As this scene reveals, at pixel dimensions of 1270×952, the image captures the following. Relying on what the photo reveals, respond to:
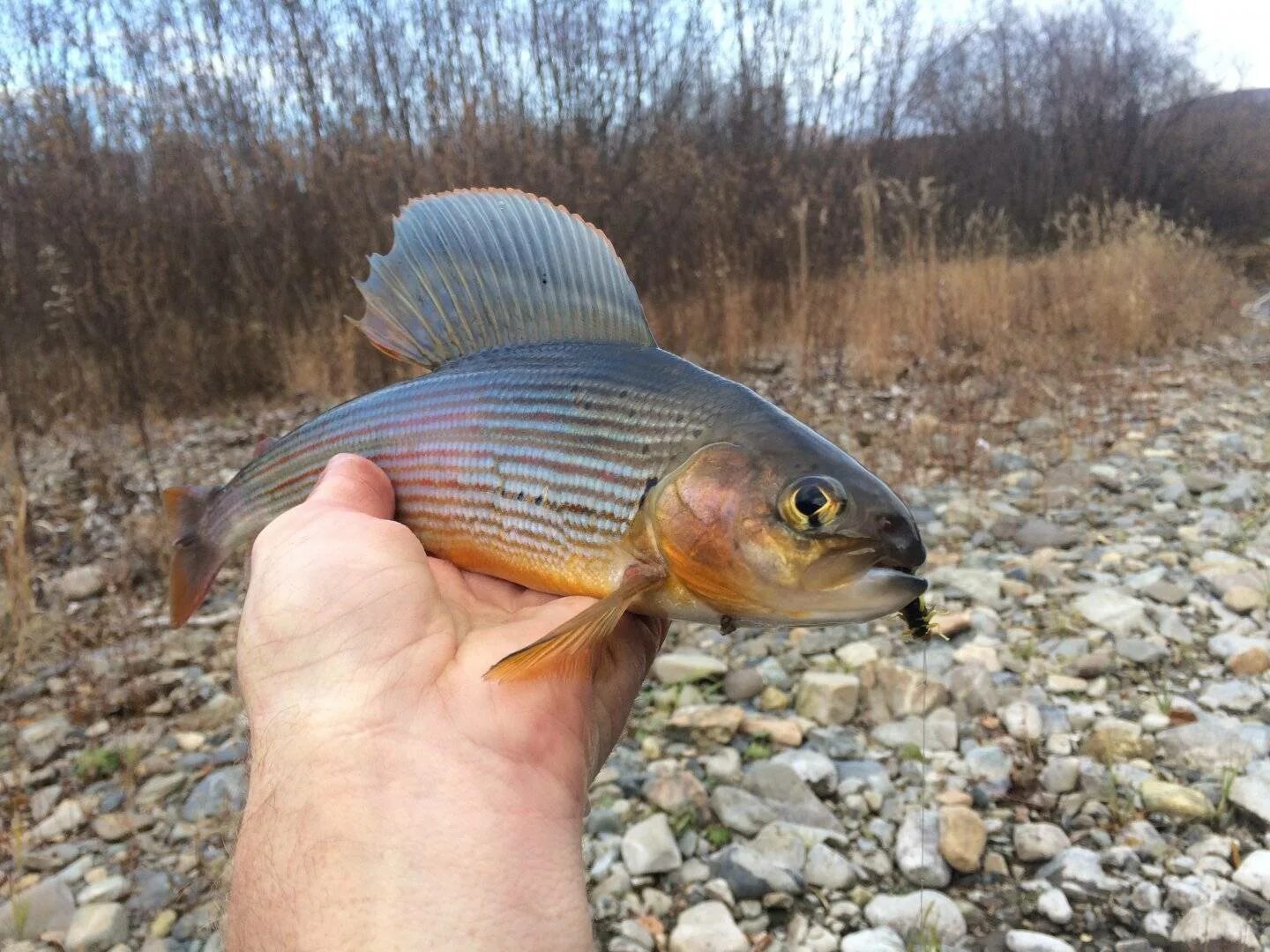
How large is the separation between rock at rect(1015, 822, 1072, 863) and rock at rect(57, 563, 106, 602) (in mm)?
5229

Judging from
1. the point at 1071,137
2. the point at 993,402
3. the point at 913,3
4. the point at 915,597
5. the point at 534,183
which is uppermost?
the point at 913,3

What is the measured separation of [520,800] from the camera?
5.48 feet

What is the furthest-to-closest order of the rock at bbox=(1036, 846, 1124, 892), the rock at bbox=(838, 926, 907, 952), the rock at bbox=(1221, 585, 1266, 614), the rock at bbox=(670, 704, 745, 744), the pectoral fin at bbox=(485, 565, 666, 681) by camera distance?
the rock at bbox=(1221, 585, 1266, 614)
the rock at bbox=(670, 704, 745, 744)
the rock at bbox=(1036, 846, 1124, 892)
the rock at bbox=(838, 926, 907, 952)
the pectoral fin at bbox=(485, 565, 666, 681)

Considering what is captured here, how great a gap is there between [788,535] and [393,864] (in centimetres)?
92

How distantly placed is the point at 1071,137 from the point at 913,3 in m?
10.6

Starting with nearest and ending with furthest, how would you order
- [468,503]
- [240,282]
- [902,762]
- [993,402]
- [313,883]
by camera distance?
[313,883] < [468,503] < [902,762] < [993,402] < [240,282]

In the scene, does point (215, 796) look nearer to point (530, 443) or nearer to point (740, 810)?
point (740, 810)

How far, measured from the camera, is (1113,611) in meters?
4.21

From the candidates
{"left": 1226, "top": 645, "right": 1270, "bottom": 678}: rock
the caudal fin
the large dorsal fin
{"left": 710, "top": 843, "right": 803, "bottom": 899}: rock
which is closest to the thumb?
the large dorsal fin

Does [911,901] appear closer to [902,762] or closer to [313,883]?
[902,762]

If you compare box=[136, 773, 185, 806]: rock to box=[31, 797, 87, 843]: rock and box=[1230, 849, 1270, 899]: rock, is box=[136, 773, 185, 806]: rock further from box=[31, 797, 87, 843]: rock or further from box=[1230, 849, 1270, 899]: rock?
box=[1230, 849, 1270, 899]: rock

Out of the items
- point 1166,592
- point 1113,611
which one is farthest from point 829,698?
point 1166,592

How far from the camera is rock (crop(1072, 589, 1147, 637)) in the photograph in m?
4.12

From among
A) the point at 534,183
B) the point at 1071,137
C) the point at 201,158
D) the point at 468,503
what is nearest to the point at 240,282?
the point at 201,158
